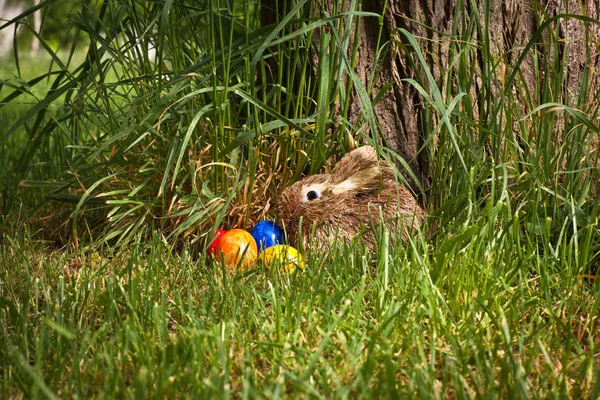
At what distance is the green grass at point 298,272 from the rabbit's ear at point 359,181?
122mm

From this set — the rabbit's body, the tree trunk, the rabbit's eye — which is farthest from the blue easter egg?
the tree trunk

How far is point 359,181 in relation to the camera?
2.69 metres

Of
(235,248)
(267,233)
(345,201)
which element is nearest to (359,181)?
(345,201)

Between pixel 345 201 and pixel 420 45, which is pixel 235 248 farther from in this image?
pixel 420 45

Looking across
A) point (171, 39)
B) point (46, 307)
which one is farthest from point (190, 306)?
point (171, 39)

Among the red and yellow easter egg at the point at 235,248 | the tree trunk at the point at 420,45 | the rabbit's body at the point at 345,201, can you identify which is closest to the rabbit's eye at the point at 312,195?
the rabbit's body at the point at 345,201

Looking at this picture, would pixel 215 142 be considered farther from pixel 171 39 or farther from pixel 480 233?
pixel 480 233

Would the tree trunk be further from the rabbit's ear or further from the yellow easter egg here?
the yellow easter egg

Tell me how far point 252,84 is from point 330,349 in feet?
3.93

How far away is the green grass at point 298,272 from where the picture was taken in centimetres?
167

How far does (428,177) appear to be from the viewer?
291cm

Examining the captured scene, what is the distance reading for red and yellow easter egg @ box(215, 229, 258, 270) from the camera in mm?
2521

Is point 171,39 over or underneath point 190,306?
over

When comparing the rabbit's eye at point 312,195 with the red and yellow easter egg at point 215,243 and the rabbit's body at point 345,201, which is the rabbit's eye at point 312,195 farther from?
the red and yellow easter egg at point 215,243
